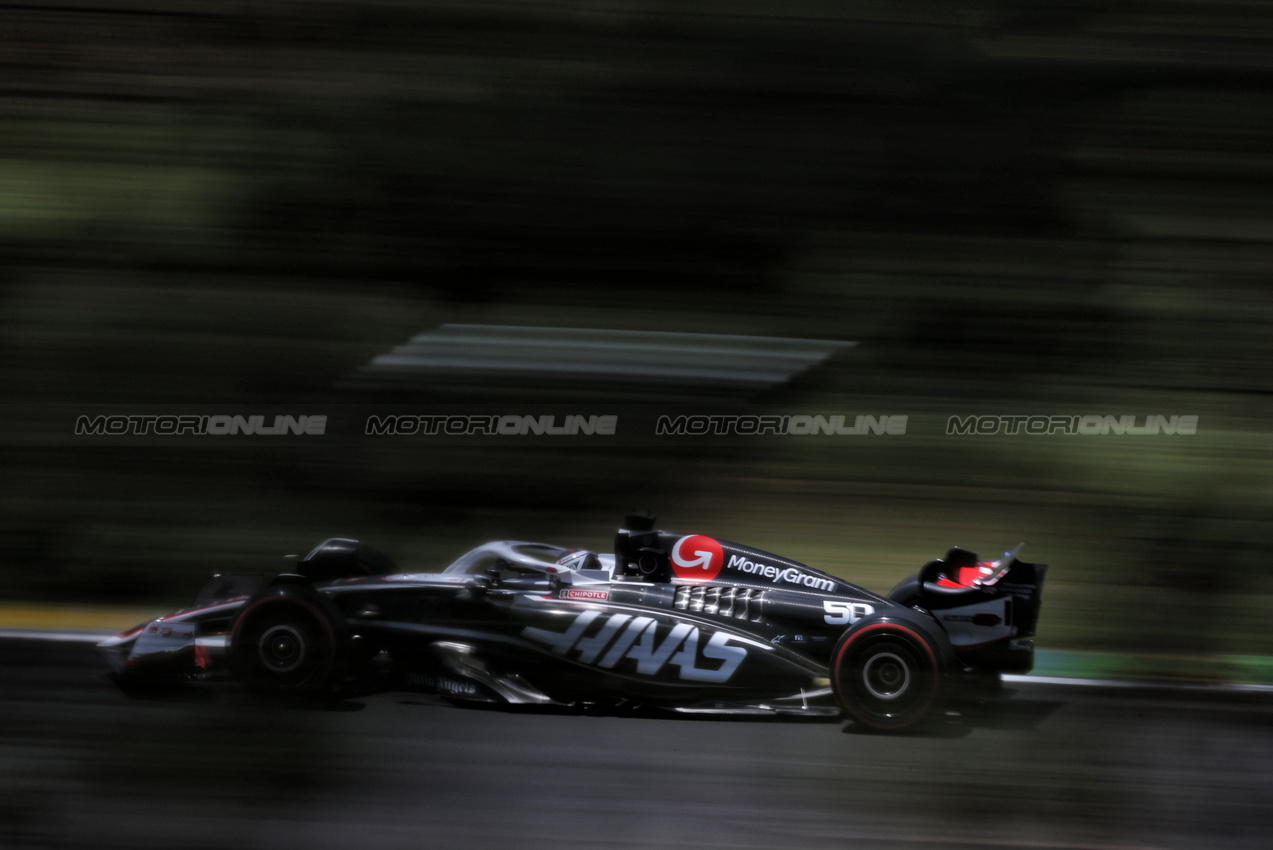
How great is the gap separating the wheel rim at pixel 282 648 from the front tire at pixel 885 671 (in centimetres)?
129

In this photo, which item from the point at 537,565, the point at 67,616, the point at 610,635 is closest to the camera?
the point at 67,616

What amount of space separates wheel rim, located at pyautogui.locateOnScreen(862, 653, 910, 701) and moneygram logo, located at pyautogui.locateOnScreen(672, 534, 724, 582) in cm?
49

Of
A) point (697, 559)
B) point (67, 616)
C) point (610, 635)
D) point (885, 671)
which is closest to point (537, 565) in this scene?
point (610, 635)

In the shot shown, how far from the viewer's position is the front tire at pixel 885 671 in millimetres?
2291

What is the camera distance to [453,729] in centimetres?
217

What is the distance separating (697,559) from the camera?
2621mm

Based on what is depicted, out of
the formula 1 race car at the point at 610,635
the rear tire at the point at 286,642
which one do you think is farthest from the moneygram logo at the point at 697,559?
the rear tire at the point at 286,642

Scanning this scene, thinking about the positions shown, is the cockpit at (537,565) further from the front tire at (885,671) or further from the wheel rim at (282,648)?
the front tire at (885,671)

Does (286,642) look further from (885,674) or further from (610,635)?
(885,674)

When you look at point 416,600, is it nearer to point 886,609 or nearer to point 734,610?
point 734,610

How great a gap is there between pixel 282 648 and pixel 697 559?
1.12 m

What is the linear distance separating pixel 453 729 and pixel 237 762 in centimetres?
77

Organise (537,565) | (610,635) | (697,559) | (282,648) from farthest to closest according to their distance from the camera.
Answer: (697,559), (537,565), (610,635), (282,648)

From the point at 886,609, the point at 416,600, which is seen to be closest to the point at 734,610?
the point at 886,609
